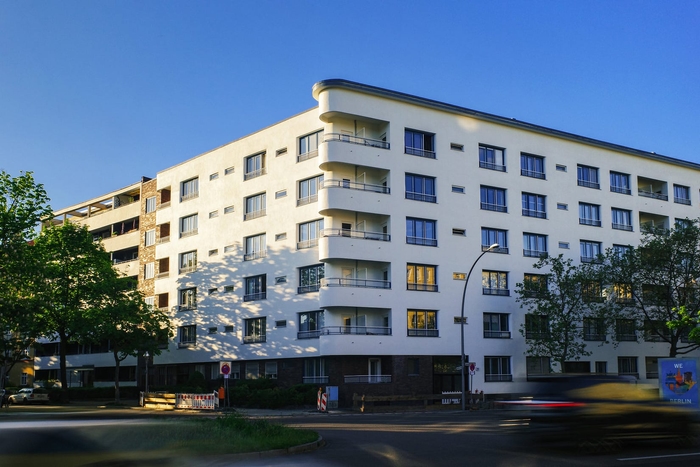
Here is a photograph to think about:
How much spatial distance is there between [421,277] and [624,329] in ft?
57.7

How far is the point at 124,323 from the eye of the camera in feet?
161

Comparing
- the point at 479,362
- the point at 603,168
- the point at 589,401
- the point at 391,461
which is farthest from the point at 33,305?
the point at 603,168

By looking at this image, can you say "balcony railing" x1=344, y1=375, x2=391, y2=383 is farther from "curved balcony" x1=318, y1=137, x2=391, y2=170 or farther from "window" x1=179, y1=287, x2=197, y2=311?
"window" x1=179, y1=287, x2=197, y2=311

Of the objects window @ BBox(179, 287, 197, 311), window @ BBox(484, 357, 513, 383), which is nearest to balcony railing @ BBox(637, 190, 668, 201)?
window @ BBox(484, 357, 513, 383)

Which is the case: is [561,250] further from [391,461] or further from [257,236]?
[391,461]

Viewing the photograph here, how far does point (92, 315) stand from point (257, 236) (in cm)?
1256

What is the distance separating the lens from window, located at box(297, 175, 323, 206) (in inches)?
1812

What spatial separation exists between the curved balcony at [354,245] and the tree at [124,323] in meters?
15.2

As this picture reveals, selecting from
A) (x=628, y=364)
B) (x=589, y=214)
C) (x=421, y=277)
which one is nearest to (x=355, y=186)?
(x=421, y=277)

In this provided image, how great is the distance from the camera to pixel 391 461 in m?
14.2

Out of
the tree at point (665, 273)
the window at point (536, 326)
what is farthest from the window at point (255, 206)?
the tree at point (665, 273)

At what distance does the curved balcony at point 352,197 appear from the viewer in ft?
142

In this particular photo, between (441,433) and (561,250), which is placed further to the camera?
(561,250)

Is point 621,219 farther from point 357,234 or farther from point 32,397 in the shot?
point 32,397
